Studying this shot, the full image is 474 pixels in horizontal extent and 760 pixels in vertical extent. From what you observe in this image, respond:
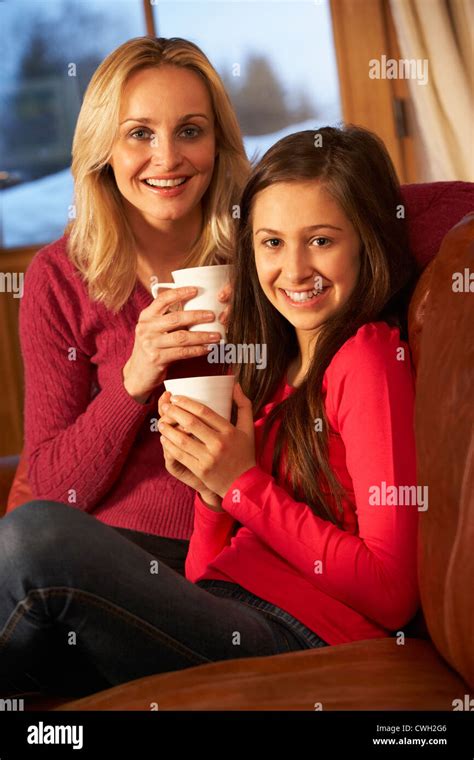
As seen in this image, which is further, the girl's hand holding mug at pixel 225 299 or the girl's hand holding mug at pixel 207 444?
the girl's hand holding mug at pixel 225 299

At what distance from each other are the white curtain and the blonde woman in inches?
84.3

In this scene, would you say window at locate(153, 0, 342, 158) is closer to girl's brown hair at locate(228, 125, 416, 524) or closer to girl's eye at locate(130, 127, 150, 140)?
girl's eye at locate(130, 127, 150, 140)

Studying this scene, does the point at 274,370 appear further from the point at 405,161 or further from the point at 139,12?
the point at 139,12

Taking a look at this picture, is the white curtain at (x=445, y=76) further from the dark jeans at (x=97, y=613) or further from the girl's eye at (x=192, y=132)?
the dark jeans at (x=97, y=613)

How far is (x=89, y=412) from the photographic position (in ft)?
5.37

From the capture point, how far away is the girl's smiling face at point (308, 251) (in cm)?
135

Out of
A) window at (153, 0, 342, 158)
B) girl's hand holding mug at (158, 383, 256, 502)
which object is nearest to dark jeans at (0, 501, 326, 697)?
girl's hand holding mug at (158, 383, 256, 502)

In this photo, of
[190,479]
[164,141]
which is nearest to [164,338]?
[190,479]

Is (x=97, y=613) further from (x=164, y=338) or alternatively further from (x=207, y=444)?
(x=164, y=338)

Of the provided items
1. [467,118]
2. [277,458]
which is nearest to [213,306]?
[277,458]

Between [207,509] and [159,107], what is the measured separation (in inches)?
25.4

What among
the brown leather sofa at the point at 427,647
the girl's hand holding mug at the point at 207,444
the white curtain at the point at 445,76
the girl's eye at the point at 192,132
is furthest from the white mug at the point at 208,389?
the white curtain at the point at 445,76

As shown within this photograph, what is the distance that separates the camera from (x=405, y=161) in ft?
12.6

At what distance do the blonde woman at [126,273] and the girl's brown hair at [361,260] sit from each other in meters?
0.25
